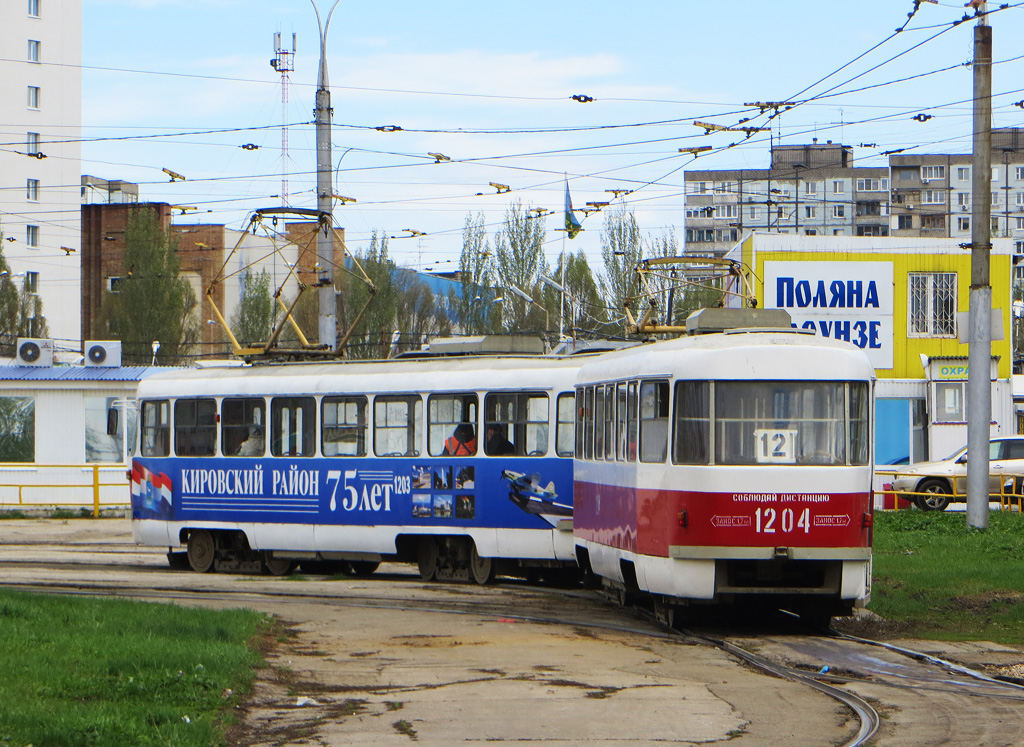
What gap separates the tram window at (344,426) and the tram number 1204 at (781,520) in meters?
7.67

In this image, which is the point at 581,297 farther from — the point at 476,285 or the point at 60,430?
the point at 60,430

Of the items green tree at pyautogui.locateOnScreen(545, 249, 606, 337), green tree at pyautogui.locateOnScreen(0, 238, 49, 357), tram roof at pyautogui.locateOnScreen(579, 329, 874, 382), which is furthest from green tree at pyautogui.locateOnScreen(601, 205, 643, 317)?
tram roof at pyautogui.locateOnScreen(579, 329, 874, 382)

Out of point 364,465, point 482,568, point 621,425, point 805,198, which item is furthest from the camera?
point 805,198

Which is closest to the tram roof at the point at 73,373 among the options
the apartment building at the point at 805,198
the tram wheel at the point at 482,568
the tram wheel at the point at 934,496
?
the tram wheel at the point at 934,496

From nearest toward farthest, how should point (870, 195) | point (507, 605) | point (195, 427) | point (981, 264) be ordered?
1. point (507, 605)
2. point (195, 427)
3. point (981, 264)
4. point (870, 195)

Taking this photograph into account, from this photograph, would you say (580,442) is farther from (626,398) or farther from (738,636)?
(738,636)

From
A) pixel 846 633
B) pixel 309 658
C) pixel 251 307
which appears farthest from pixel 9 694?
pixel 251 307

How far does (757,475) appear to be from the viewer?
12672 mm

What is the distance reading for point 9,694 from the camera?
8.38m

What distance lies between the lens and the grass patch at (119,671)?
759cm

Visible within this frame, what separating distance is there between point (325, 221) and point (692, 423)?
1043 cm

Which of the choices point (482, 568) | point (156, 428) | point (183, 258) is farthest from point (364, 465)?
point (183, 258)

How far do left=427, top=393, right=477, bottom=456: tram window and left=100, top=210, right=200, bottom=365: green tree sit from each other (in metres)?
44.4

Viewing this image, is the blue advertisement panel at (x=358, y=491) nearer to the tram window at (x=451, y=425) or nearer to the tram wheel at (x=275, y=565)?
the tram window at (x=451, y=425)
